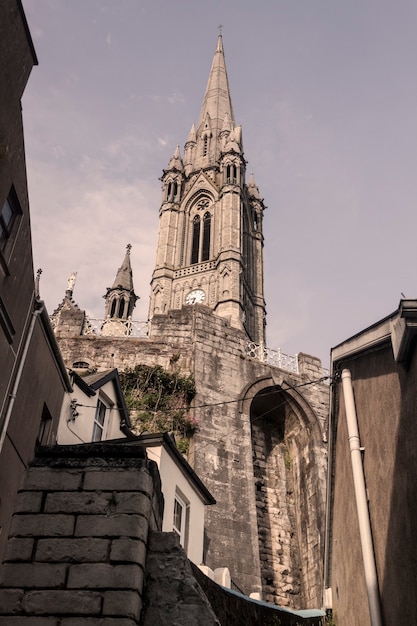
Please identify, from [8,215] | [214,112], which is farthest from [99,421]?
[214,112]

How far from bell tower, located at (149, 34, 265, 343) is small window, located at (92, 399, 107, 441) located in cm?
2304

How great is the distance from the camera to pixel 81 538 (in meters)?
4.66

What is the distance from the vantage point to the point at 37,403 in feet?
28.8

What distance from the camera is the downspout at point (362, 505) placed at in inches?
280

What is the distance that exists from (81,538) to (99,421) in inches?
319

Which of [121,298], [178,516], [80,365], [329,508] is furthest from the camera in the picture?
[121,298]

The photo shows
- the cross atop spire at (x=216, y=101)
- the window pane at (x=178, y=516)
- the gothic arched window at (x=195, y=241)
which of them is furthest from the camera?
the cross atop spire at (x=216, y=101)

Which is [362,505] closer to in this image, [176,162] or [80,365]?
[80,365]

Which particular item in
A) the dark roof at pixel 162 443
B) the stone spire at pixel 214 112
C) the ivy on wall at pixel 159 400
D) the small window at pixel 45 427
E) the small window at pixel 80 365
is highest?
Answer: the stone spire at pixel 214 112

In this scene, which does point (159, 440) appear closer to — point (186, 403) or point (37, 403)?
Answer: point (37, 403)

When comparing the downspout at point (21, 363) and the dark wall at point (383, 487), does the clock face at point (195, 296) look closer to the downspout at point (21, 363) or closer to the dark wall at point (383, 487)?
the dark wall at point (383, 487)

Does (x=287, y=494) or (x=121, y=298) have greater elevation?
(x=121, y=298)

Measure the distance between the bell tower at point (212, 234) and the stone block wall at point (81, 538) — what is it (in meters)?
30.6

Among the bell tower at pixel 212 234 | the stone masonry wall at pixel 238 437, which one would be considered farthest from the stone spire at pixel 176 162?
the stone masonry wall at pixel 238 437
